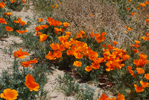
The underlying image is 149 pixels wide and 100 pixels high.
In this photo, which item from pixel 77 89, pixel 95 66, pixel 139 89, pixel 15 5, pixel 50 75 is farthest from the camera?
pixel 15 5

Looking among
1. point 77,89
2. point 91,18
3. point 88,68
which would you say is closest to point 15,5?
point 91,18

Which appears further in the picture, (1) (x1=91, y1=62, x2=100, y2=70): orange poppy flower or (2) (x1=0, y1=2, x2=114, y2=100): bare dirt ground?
(1) (x1=91, y1=62, x2=100, y2=70): orange poppy flower

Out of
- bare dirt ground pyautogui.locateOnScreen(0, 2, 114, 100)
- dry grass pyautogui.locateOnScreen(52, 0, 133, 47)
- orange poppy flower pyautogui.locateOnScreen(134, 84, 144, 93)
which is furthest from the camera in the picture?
dry grass pyautogui.locateOnScreen(52, 0, 133, 47)

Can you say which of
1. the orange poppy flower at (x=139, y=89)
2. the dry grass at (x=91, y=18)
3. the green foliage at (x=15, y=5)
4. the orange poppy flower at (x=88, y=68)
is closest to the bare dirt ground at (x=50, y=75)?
the orange poppy flower at (x=88, y=68)

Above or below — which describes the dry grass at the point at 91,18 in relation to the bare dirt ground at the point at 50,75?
above

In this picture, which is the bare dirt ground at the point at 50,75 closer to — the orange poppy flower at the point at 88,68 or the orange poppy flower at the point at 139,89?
the orange poppy flower at the point at 88,68

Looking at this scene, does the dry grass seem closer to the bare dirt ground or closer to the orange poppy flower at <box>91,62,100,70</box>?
the orange poppy flower at <box>91,62,100,70</box>

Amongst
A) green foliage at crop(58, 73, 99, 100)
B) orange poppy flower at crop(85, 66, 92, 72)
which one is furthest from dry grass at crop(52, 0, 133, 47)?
green foliage at crop(58, 73, 99, 100)

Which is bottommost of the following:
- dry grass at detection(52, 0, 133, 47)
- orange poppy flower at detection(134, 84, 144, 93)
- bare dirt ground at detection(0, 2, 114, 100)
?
orange poppy flower at detection(134, 84, 144, 93)

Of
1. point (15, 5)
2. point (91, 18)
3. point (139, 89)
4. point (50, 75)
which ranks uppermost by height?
point (15, 5)

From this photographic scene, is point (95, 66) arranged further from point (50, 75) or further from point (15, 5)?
point (15, 5)

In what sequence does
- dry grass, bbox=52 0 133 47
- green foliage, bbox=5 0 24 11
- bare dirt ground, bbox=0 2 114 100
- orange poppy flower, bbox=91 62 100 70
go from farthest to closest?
1. green foliage, bbox=5 0 24 11
2. dry grass, bbox=52 0 133 47
3. orange poppy flower, bbox=91 62 100 70
4. bare dirt ground, bbox=0 2 114 100

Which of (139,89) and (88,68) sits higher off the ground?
(88,68)

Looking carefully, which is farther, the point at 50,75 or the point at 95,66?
the point at 50,75
